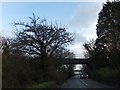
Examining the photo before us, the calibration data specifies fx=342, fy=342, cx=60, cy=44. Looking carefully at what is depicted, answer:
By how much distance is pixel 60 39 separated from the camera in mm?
49594

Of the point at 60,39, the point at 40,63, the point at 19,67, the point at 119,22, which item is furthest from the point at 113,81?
the point at 19,67

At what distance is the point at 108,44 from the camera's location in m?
74.1

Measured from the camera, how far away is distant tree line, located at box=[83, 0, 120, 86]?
54691 mm

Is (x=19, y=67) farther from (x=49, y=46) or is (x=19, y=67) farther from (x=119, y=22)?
(x=119, y=22)

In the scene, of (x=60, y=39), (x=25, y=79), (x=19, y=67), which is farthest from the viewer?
(x=60, y=39)

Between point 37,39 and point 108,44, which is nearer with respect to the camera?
point 37,39

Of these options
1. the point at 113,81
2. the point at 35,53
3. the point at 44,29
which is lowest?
the point at 113,81

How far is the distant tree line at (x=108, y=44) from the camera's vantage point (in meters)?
54.7

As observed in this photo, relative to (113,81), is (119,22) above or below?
above

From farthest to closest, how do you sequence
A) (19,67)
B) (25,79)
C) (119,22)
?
(119,22) → (25,79) → (19,67)

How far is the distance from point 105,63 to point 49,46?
40.7 metres

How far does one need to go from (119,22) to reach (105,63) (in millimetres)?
29884

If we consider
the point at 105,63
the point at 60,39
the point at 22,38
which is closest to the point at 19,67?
the point at 22,38

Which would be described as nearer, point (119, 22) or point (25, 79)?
point (25, 79)
